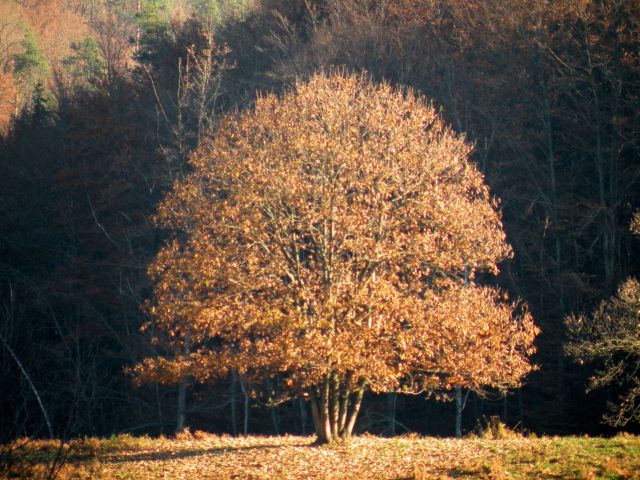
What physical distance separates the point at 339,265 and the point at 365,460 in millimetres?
4130

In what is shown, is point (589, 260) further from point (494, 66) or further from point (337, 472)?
point (337, 472)

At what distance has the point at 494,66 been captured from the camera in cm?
3338

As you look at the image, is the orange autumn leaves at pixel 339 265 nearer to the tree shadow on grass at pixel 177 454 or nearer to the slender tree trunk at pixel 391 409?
the tree shadow on grass at pixel 177 454

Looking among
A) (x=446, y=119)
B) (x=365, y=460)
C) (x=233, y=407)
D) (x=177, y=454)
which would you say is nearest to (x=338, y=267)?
(x=365, y=460)

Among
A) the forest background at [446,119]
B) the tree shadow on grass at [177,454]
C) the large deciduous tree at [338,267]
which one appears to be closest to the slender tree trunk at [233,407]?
the forest background at [446,119]

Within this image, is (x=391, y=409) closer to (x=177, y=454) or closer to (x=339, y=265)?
(x=177, y=454)

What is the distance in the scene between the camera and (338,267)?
50.9 ft

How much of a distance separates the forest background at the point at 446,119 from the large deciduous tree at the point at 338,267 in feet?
32.9

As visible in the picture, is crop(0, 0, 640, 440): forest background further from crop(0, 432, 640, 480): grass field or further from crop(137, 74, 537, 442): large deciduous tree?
crop(137, 74, 537, 442): large deciduous tree

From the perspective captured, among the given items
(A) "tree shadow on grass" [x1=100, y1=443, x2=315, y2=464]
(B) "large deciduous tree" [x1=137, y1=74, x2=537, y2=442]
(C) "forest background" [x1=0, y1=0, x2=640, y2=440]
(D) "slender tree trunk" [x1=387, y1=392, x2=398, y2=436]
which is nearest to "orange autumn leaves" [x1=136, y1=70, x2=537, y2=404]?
(B) "large deciduous tree" [x1=137, y1=74, x2=537, y2=442]

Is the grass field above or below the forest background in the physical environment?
below

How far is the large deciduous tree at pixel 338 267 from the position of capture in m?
14.8

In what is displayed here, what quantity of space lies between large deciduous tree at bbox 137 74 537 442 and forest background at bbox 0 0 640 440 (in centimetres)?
1001

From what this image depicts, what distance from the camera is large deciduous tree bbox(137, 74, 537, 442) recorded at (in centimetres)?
1479
